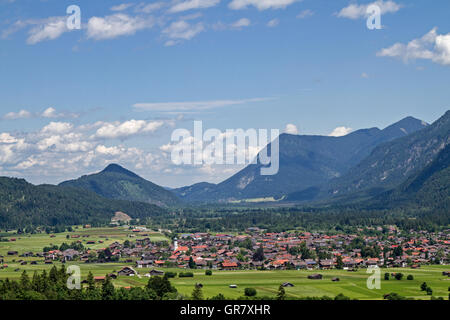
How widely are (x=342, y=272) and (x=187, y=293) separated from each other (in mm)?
40474

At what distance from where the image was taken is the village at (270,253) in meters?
133

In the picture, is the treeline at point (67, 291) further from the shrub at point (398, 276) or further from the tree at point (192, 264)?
the tree at point (192, 264)

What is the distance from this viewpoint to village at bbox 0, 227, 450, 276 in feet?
438

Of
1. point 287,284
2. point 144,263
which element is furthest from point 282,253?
point 287,284

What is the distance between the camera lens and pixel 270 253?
15288 centimetres

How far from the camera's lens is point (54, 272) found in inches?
3378

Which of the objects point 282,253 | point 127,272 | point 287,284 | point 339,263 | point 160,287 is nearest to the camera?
point 160,287

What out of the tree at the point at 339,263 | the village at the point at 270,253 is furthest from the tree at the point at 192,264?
the tree at the point at 339,263

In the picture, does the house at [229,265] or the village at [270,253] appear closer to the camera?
the house at [229,265]

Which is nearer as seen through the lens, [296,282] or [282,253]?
[296,282]

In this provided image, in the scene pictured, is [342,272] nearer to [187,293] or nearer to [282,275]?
[282,275]

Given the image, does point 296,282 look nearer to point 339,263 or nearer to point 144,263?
point 339,263

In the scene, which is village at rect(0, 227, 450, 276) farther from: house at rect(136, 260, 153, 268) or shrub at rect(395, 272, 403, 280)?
shrub at rect(395, 272, 403, 280)
